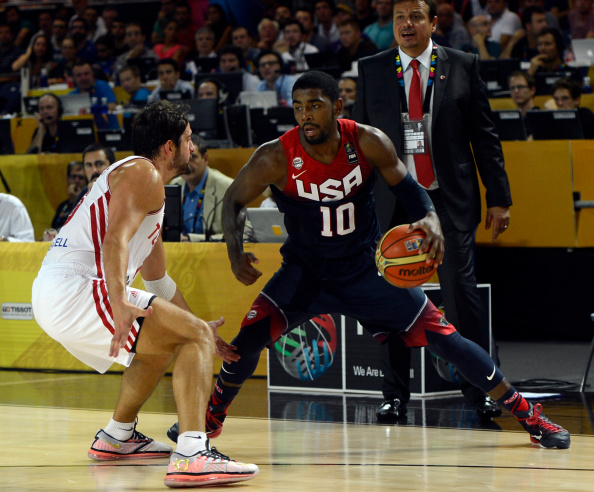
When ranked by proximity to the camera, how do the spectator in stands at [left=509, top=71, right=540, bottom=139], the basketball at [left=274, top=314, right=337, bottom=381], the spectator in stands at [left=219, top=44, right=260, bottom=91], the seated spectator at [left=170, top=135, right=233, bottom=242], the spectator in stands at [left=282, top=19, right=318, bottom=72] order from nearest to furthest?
the basketball at [left=274, top=314, right=337, bottom=381] → the seated spectator at [left=170, top=135, right=233, bottom=242] → the spectator in stands at [left=509, top=71, right=540, bottom=139] → the spectator in stands at [left=219, top=44, right=260, bottom=91] → the spectator in stands at [left=282, top=19, right=318, bottom=72]

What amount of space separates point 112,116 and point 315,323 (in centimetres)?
685

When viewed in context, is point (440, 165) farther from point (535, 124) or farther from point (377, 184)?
point (535, 124)

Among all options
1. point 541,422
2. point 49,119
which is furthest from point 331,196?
point 49,119

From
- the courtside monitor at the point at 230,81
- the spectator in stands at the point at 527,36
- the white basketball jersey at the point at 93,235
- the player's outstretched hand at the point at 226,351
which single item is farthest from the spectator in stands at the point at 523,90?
the white basketball jersey at the point at 93,235

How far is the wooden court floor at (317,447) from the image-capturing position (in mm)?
4027

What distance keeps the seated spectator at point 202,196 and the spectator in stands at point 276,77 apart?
3.78 metres

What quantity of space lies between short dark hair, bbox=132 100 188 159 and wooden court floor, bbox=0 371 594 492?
4.45ft

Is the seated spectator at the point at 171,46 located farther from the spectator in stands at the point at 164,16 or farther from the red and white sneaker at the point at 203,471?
the red and white sneaker at the point at 203,471

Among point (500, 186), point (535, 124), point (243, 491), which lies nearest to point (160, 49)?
point (535, 124)

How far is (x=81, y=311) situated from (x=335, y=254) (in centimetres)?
124

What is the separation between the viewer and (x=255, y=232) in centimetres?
761

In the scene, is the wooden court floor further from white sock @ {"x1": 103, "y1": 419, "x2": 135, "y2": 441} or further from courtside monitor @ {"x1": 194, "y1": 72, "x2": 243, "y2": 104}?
courtside monitor @ {"x1": 194, "y1": 72, "x2": 243, "y2": 104}

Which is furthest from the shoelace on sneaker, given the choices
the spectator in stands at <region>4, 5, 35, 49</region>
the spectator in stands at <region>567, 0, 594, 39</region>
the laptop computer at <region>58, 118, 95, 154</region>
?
the spectator in stands at <region>4, 5, 35, 49</region>

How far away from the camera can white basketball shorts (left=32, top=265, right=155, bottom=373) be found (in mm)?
4133
